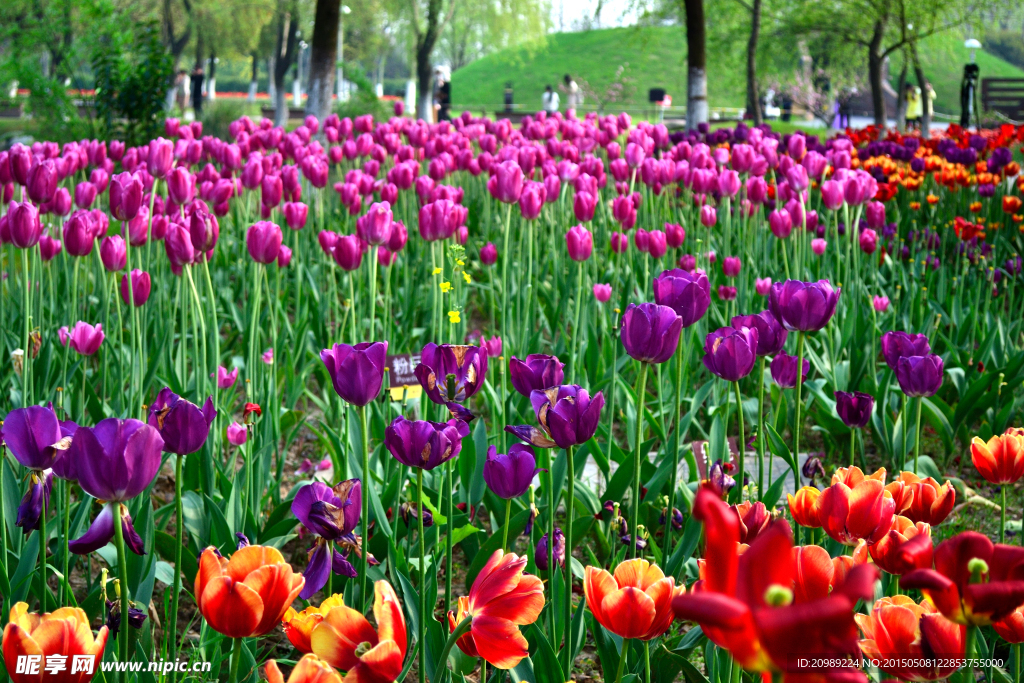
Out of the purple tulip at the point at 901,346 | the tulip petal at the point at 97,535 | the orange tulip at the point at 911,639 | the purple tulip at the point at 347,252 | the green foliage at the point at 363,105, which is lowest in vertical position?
the orange tulip at the point at 911,639

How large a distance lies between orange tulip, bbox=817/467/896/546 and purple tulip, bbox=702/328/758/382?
0.62m

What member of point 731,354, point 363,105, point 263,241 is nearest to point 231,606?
point 731,354

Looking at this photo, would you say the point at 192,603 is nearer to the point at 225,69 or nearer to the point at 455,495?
the point at 455,495

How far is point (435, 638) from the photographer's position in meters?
1.50

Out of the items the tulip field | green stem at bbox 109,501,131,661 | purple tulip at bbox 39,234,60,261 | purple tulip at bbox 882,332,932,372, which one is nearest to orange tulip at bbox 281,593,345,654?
the tulip field

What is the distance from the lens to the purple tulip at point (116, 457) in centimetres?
103

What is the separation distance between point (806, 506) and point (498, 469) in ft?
1.52

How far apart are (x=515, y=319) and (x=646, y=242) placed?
2.57 feet

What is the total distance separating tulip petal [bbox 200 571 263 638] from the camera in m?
0.89

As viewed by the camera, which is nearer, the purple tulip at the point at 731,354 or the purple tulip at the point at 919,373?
the purple tulip at the point at 731,354

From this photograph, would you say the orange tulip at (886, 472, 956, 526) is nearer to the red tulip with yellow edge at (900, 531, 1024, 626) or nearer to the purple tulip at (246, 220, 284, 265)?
the red tulip with yellow edge at (900, 531, 1024, 626)

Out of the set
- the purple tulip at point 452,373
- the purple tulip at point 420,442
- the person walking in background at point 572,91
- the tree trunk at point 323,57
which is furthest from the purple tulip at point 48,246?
the person walking in background at point 572,91

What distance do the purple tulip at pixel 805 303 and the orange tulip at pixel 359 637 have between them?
1.23 meters

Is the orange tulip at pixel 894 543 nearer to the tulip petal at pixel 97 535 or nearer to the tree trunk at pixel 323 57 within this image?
the tulip petal at pixel 97 535
